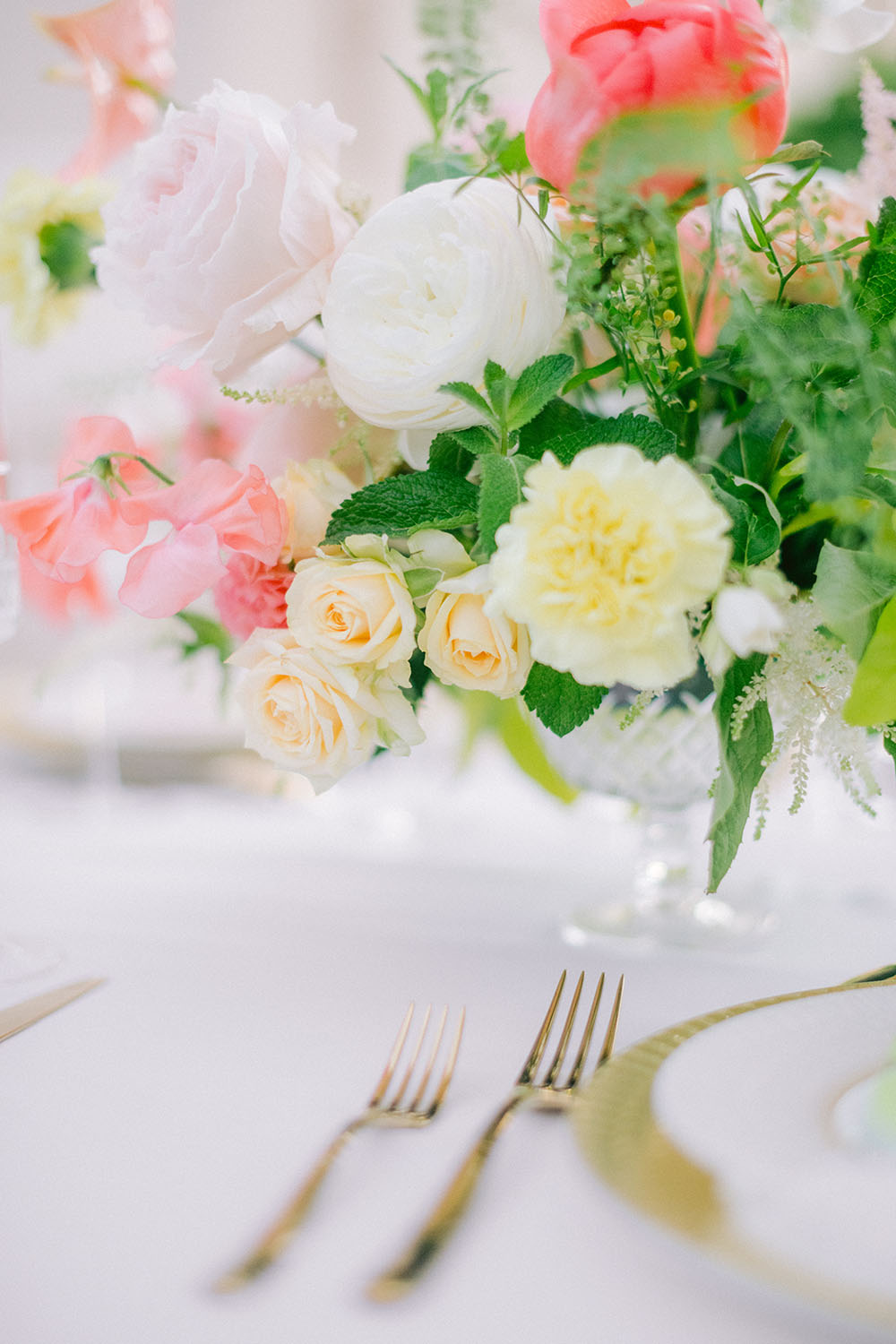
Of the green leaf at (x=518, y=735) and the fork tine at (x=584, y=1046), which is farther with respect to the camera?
the green leaf at (x=518, y=735)

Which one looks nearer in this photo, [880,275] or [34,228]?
[880,275]

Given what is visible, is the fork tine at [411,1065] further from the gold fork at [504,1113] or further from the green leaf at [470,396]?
the green leaf at [470,396]

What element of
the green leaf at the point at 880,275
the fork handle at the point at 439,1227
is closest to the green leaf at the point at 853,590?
the green leaf at the point at 880,275

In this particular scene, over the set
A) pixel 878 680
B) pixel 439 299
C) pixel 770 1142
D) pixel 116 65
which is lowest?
pixel 770 1142

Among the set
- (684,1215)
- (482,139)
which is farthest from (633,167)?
(684,1215)

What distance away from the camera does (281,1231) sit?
1.08 feet

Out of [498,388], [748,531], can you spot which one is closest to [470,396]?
[498,388]

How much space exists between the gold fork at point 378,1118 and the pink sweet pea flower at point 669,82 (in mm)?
348

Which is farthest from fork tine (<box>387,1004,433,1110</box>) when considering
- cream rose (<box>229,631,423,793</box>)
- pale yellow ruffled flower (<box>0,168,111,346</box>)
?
pale yellow ruffled flower (<box>0,168,111,346</box>)

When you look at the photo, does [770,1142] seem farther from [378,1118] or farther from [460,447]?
[460,447]

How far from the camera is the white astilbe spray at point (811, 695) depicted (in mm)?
427

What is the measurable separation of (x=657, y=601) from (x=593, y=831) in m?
0.48

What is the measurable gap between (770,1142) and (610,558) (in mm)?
178

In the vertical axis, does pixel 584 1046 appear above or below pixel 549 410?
below
